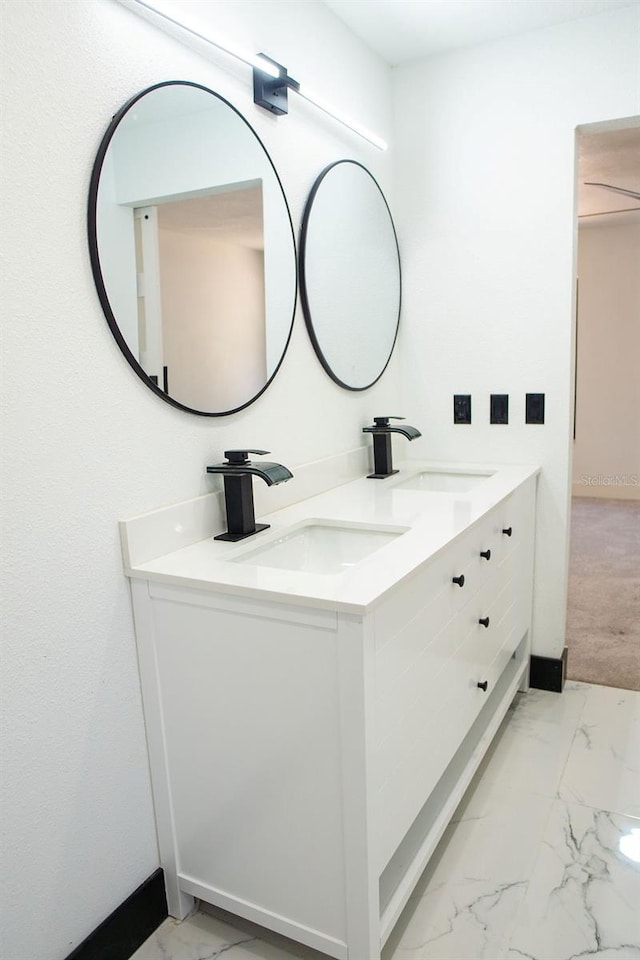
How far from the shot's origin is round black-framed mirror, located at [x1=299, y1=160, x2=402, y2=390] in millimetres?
2143

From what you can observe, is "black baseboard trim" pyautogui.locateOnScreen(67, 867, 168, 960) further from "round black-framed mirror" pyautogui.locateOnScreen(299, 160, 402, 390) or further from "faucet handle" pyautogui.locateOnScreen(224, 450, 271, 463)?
"round black-framed mirror" pyautogui.locateOnScreen(299, 160, 402, 390)

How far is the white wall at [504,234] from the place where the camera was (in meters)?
2.34

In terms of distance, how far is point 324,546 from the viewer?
1.83 m

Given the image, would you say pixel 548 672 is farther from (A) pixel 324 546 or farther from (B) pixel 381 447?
(A) pixel 324 546

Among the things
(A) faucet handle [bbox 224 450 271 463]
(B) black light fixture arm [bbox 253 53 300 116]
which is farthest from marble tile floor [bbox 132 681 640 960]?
(B) black light fixture arm [bbox 253 53 300 116]

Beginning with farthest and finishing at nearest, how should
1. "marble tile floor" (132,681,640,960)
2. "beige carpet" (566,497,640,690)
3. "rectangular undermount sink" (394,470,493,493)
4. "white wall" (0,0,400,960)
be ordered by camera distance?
1. "beige carpet" (566,497,640,690)
2. "rectangular undermount sink" (394,470,493,493)
3. "marble tile floor" (132,681,640,960)
4. "white wall" (0,0,400,960)

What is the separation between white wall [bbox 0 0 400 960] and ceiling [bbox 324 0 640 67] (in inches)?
28.8

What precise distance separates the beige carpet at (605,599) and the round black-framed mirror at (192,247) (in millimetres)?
1844

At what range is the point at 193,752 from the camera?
150 cm

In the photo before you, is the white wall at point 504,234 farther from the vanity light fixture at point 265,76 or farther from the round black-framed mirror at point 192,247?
the round black-framed mirror at point 192,247

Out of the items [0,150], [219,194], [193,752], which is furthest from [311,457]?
[0,150]

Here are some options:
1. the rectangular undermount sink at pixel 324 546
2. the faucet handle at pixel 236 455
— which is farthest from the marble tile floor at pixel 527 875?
the faucet handle at pixel 236 455

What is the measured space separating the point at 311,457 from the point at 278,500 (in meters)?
0.27

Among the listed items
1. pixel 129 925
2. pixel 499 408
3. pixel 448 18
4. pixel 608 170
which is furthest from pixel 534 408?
pixel 608 170
